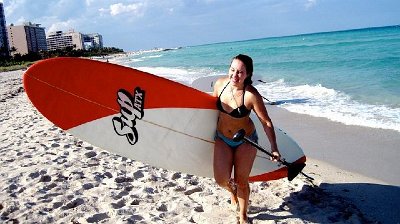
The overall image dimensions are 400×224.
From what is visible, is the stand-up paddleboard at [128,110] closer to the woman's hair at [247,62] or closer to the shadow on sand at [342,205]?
the woman's hair at [247,62]

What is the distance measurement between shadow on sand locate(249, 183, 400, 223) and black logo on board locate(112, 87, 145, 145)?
1.27m

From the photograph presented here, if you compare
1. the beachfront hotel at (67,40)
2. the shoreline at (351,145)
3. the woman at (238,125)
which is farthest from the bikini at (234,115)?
the beachfront hotel at (67,40)

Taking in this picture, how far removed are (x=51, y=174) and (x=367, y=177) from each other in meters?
3.37

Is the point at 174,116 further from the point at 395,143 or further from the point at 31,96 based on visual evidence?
the point at 395,143

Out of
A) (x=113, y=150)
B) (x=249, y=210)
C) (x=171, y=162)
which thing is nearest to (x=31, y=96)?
(x=113, y=150)

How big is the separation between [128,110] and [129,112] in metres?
0.02

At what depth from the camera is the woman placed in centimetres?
278

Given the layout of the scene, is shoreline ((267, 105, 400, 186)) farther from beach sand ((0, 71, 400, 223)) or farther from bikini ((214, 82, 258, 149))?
bikini ((214, 82, 258, 149))

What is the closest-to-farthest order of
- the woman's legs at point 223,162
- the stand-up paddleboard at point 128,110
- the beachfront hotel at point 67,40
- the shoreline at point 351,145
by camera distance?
the woman's legs at point 223,162
the stand-up paddleboard at point 128,110
the shoreline at point 351,145
the beachfront hotel at point 67,40

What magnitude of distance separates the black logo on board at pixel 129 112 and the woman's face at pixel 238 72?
2.77 ft

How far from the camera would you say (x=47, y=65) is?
302cm

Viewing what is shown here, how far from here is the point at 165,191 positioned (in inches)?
146

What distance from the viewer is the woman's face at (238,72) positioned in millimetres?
2730

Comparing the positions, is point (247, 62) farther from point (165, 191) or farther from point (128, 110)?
point (165, 191)
